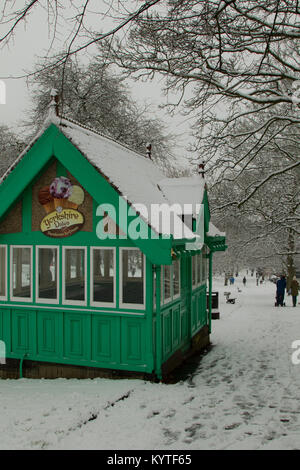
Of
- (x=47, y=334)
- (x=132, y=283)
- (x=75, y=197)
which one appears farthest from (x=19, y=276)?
(x=132, y=283)

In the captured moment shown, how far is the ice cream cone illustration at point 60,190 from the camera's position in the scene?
8266 mm

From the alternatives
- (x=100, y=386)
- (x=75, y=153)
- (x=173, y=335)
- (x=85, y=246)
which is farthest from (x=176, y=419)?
(x=75, y=153)

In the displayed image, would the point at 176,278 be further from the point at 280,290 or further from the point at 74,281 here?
the point at 280,290

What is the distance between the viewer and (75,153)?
307 inches

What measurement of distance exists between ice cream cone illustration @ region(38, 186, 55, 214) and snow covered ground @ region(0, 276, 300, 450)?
11.8 feet

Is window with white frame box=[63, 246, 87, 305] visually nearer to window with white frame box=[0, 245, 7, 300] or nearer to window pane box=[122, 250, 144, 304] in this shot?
window pane box=[122, 250, 144, 304]

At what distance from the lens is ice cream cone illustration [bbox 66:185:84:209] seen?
816cm

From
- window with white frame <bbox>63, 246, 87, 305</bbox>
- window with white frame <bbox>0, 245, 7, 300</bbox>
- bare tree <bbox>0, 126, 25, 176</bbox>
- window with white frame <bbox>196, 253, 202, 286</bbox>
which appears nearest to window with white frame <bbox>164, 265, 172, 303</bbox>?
window with white frame <bbox>63, 246, 87, 305</bbox>

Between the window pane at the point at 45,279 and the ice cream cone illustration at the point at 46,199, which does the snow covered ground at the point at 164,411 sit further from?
the ice cream cone illustration at the point at 46,199

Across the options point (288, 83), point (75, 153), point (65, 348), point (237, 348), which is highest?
point (288, 83)

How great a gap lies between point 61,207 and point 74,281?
2693mm

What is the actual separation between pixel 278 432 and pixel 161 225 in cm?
382

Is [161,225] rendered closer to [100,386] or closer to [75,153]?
[75,153]

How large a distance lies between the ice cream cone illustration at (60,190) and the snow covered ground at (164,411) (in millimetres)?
3675
